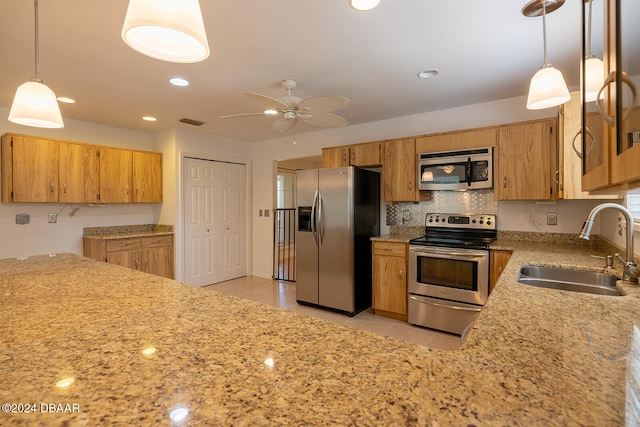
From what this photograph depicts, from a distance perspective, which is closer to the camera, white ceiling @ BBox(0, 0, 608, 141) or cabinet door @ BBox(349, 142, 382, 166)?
white ceiling @ BBox(0, 0, 608, 141)

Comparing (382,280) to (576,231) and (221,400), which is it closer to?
(576,231)

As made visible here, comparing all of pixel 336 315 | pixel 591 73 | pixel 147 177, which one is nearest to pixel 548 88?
pixel 591 73

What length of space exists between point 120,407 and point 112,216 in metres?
4.72

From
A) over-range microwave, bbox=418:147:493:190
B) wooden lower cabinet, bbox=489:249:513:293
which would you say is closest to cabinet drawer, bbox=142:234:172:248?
over-range microwave, bbox=418:147:493:190

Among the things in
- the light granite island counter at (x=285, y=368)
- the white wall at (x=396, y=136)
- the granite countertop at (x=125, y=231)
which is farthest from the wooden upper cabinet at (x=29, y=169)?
the light granite island counter at (x=285, y=368)

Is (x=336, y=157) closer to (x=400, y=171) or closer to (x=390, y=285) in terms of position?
(x=400, y=171)

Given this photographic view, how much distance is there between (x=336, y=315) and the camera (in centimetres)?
362

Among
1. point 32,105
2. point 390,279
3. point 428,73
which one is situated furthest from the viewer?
point 390,279

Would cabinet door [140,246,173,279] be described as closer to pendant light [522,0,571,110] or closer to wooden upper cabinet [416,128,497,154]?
wooden upper cabinet [416,128,497,154]

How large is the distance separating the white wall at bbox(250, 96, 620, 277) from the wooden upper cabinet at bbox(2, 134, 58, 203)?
2.75 metres

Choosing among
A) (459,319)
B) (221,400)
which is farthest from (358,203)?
(221,400)

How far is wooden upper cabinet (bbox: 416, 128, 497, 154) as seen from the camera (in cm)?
311

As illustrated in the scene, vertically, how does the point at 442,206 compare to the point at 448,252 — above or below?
above

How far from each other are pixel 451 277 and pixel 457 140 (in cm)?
143
